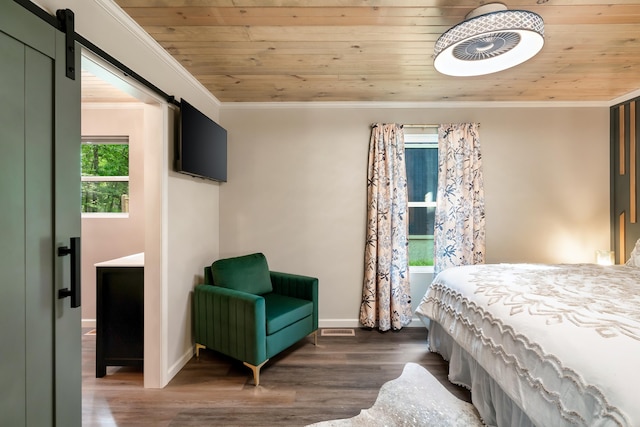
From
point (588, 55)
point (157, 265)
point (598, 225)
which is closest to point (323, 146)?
point (157, 265)

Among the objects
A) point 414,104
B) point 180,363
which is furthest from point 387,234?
point 180,363

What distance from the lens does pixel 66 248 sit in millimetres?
Result: 1228

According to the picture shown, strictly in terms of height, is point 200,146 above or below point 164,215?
above

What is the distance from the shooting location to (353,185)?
10.3ft

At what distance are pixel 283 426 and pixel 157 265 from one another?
143 centimetres

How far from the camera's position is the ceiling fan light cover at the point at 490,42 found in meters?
1.33

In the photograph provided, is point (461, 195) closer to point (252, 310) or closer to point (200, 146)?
point (252, 310)

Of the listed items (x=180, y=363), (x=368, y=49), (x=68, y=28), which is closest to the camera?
(x=68, y=28)

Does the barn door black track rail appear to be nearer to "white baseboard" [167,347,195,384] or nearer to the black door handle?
the black door handle

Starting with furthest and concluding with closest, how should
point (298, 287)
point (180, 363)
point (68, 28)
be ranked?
point (298, 287) → point (180, 363) → point (68, 28)

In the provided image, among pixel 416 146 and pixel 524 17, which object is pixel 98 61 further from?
pixel 416 146

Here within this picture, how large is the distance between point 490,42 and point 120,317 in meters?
3.18

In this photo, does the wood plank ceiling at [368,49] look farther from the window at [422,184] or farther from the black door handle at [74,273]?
the black door handle at [74,273]

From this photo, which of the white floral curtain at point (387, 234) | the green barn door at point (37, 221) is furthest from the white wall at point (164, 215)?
the white floral curtain at point (387, 234)
